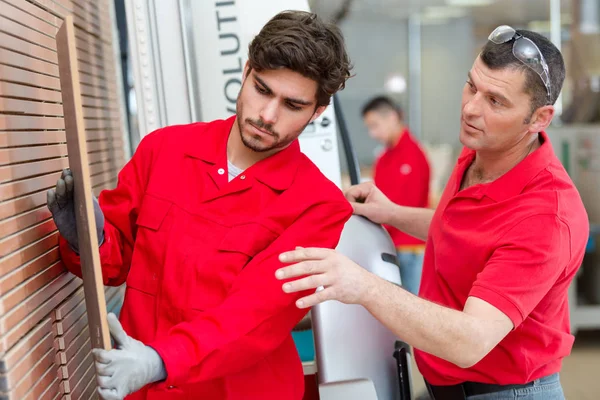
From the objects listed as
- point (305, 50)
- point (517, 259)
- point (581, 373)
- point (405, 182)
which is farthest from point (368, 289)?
point (581, 373)

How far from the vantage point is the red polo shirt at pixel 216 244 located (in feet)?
4.56

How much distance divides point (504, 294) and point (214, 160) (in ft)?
2.38

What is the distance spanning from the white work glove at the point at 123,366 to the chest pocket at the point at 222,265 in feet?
0.76

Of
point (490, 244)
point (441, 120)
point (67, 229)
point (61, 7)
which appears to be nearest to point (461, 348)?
point (490, 244)

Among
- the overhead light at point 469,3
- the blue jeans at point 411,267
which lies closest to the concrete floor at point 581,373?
the blue jeans at point 411,267

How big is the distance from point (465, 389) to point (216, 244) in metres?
0.90

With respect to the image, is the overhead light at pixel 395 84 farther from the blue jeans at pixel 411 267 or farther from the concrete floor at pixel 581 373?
the blue jeans at pixel 411 267

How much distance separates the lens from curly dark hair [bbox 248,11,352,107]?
56.6 inches

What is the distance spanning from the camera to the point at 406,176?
16.2ft

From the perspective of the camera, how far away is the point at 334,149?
7.89ft

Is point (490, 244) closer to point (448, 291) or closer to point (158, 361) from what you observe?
point (448, 291)

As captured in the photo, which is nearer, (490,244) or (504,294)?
(504,294)

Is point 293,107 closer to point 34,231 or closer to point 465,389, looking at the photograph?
point 34,231

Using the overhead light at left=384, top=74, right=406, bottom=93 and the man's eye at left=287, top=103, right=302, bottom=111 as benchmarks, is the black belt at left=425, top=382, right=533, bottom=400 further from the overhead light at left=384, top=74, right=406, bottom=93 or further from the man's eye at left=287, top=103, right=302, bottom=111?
the overhead light at left=384, top=74, right=406, bottom=93
